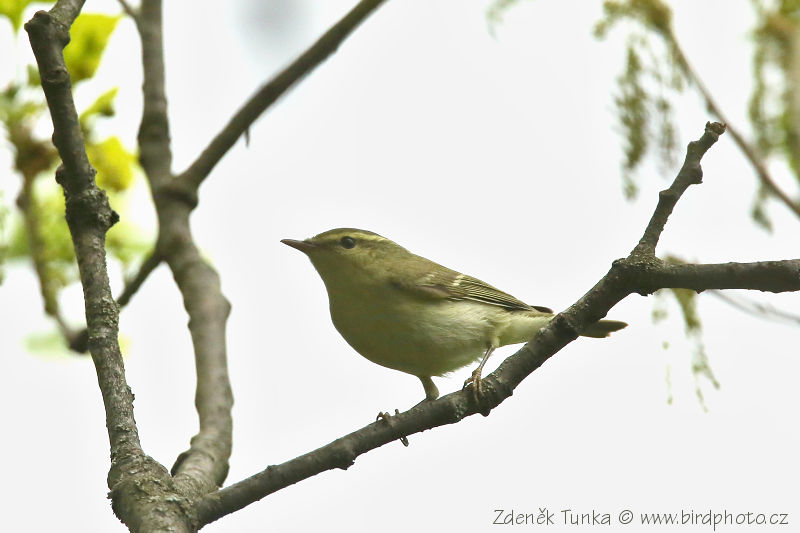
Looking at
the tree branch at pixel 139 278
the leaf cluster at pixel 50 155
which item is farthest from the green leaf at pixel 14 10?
the tree branch at pixel 139 278

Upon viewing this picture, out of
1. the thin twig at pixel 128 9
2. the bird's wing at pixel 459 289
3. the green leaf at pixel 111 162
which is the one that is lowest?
the bird's wing at pixel 459 289

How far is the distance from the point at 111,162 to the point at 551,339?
106 inches

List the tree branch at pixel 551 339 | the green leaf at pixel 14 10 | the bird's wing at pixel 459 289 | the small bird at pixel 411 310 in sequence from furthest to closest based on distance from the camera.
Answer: the bird's wing at pixel 459 289
the small bird at pixel 411 310
the green leaf at pixel 14 10
the tree branch at pixel 551 339

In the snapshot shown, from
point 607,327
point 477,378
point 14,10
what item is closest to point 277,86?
point 14,10

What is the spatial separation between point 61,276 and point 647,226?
287cm

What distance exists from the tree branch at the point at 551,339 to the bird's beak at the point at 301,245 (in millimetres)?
2553

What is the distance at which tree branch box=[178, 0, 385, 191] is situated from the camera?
160 inches

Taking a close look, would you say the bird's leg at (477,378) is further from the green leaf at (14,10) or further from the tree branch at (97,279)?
the green leaf at (14,10)

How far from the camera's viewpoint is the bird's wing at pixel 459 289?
5168 millimetres

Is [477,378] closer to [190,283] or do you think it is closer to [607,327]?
[190,283]

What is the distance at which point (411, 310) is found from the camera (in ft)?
16.5

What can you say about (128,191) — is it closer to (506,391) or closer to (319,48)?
(319,48)

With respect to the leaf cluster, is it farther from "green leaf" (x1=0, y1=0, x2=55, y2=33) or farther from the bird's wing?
the bird's wing

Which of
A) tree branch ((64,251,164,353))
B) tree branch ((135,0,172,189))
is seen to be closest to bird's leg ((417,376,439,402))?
tree branch ((64,251,164,353))
